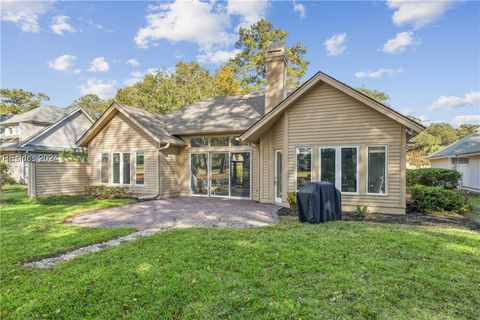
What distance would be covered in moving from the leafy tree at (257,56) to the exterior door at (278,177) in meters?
20.3

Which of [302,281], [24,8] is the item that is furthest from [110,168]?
[302,281]

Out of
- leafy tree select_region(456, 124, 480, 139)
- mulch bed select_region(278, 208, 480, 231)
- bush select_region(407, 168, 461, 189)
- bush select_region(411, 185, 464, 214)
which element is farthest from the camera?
leafy tree select_region(456, 124, 480, 139)

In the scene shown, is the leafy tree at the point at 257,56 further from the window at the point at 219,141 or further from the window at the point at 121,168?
the window at the point at 121,168

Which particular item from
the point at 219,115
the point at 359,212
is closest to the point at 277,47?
the point at 219,115

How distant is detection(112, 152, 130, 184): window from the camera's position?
48.9 ft

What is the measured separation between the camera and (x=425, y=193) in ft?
32.5

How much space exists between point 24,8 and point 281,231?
1462 centimetres

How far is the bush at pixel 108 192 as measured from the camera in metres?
14.1

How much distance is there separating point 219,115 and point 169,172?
13.7 feet

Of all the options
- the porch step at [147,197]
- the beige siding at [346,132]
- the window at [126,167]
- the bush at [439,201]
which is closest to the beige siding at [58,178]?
the window at [126,167]

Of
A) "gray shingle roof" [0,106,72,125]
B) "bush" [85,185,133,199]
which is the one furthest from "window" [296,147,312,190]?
"gray shingle roof" [0,106,72,125]

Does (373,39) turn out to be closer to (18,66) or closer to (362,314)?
(362,314)

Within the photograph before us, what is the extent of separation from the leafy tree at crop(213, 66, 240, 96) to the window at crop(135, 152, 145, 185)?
17948 mm

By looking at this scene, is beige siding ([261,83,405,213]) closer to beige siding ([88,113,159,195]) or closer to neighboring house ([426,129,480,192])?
beige siding ([88,113,159,195])
